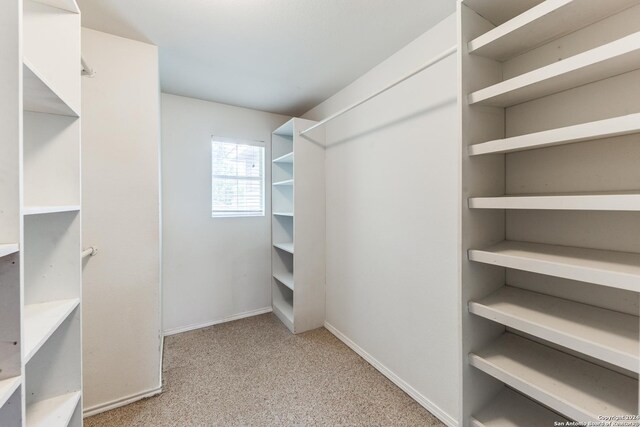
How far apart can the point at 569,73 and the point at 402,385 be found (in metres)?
2.07

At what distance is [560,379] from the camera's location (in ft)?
3.02

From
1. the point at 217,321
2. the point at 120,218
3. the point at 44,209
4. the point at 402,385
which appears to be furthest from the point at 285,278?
the point at 44,209

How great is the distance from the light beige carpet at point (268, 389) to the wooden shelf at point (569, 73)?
1.90 metres

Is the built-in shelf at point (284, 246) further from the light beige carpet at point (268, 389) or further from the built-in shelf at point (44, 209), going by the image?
the built-in shelf at point (44, 209)

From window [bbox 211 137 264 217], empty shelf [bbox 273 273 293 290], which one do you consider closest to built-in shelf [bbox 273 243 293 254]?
empty shelf [bbox 273 273 293 290]

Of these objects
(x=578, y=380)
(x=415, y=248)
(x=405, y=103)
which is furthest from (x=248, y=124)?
(x=578, y=380)

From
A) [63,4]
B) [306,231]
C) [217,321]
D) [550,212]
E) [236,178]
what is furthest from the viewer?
[236,178]

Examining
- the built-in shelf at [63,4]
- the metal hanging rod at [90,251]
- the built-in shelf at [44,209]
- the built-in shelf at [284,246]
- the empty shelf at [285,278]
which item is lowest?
the empty shelf at [285,278]

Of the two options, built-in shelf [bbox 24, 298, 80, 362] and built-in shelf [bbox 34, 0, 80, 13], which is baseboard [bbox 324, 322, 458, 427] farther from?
built-in shelf [bbox 34, 0, 80, 13]

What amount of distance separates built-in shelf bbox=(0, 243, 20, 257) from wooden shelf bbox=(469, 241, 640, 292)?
1405 millimetres

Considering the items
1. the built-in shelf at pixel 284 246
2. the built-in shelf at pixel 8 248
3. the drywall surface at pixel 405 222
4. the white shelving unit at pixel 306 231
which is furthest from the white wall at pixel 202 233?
the built-in shelf at pixel 8 248

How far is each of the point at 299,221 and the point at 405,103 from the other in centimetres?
152

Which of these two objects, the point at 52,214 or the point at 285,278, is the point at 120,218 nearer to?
the point at 52,214

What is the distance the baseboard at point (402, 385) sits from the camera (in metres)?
1.65
